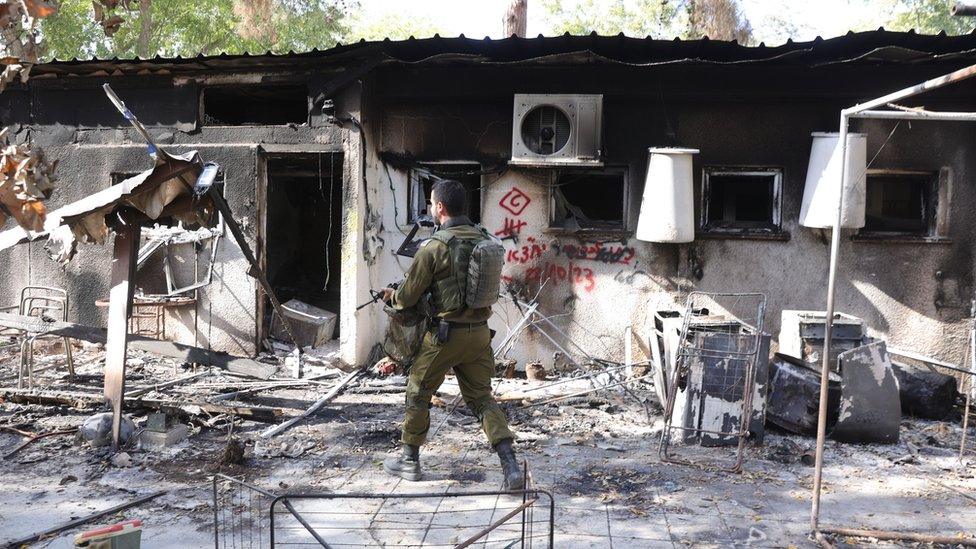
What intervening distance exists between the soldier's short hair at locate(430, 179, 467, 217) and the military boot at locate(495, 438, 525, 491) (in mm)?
1674

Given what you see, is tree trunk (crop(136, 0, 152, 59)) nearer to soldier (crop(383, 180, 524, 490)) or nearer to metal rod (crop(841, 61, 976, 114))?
soldier (crop(383, 180, 524, 490))

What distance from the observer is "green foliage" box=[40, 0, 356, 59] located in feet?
66.7

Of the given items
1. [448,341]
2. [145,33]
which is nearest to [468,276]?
[448,341]

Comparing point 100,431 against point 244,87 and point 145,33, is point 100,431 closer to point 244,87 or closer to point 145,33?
point 244,87

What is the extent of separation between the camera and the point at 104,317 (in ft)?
31.7

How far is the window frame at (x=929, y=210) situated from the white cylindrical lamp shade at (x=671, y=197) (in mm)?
1946

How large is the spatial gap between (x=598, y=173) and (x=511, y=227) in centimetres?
125

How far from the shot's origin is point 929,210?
27.0 feet

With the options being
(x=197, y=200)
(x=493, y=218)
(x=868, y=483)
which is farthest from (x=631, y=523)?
(x=493, y=218)

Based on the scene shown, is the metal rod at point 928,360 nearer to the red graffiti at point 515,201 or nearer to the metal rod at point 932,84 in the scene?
the metal rod at point 932,84

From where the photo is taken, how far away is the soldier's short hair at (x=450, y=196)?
5172mm

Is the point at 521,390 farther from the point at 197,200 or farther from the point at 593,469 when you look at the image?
the point at 197,200

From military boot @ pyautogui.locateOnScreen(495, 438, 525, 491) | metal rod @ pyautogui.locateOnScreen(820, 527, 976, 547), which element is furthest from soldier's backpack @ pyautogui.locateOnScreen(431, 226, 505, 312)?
metal rod @ pyautogui.locateOnScreen(820, 527, 976, 547)

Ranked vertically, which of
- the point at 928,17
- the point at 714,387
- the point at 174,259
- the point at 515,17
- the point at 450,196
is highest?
the point at 928,17
